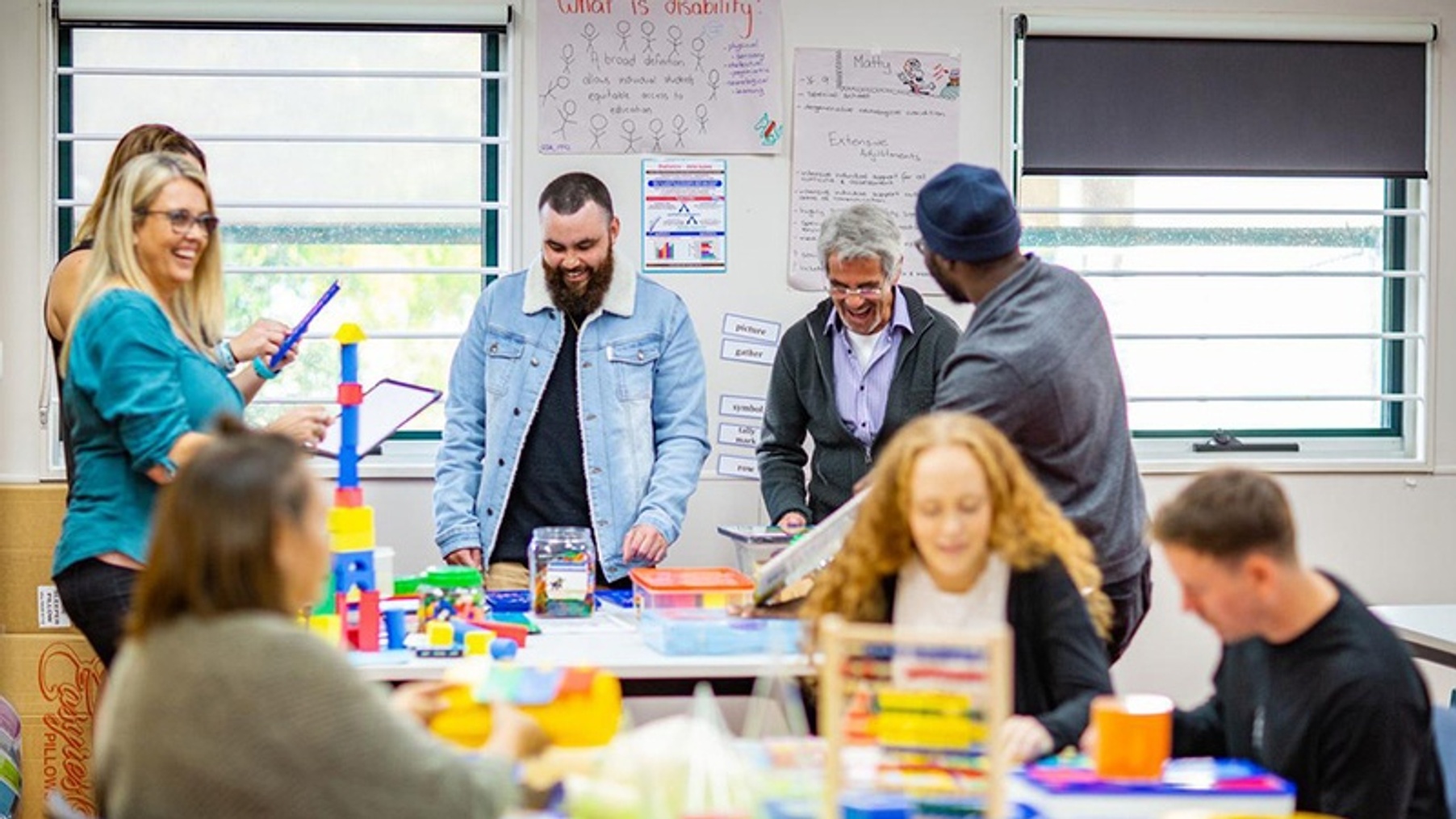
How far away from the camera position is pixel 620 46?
493 cm

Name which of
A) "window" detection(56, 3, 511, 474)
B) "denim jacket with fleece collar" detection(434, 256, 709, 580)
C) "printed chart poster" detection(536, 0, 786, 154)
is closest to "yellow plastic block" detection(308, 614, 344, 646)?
"denim jacket with fleece collar" detection(434, 256, 709, 580)

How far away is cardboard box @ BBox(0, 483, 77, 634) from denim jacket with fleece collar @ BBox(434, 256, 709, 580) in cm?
115

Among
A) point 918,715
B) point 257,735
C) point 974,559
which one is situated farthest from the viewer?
point 974,559

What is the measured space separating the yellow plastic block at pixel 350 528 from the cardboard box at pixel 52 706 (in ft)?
5.90

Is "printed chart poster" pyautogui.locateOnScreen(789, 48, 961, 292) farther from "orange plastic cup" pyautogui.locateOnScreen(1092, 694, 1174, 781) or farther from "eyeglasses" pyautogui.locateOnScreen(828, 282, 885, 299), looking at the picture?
"orange plastic cup" pyautogui.locateOnScreen(1092, 694, 1174, 781)

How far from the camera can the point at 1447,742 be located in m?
2.67

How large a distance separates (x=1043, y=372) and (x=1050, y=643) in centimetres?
64

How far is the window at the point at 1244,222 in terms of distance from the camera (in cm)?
516

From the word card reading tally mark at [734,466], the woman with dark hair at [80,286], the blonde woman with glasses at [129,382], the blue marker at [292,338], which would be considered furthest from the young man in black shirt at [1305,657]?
the word card reading tally mark at [734,466]

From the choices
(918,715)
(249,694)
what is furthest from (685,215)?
(249,694)

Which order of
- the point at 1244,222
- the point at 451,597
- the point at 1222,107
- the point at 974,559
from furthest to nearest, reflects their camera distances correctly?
the point at 1244,222, the point at 1222,107, the point at 451,597, the point at 974,559

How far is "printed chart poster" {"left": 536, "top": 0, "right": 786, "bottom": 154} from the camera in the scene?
4.92 metres

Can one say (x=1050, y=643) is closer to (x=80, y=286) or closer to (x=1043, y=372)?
(x=1043, y=372)

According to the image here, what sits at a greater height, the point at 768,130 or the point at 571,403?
the point at 768,130
